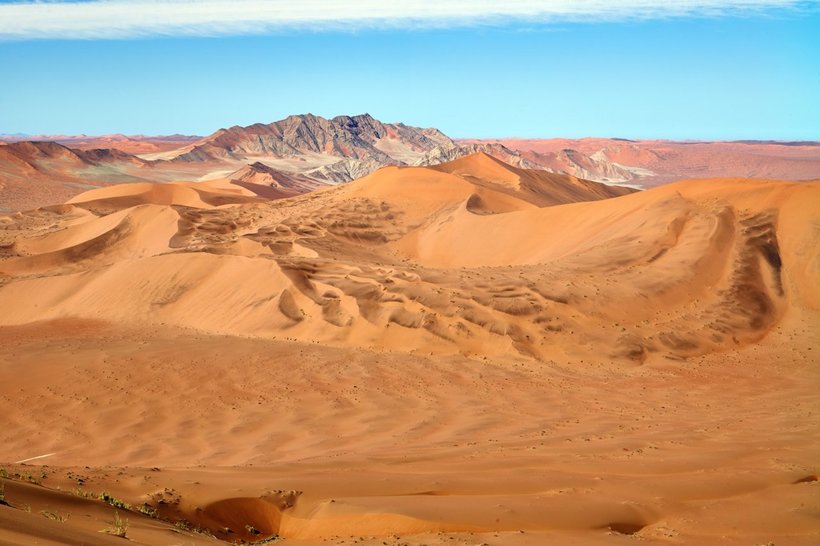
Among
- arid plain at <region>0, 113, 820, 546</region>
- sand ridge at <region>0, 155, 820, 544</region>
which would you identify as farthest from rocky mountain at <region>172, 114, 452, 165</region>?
sand ridge at <region>0, 155, 820, 544</region>

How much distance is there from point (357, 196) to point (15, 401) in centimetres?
2206

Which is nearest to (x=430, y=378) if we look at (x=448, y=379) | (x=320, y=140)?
(x=448, y=379)

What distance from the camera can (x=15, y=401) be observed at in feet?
37.3

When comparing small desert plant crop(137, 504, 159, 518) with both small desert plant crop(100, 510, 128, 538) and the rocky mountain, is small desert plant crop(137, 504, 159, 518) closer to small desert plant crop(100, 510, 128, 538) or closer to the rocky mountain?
small desert plant crop(100, 510, 128, 538)

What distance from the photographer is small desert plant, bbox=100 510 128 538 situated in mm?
4938

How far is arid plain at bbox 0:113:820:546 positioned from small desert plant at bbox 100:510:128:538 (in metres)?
0.10

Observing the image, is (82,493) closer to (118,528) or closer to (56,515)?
(56,515)

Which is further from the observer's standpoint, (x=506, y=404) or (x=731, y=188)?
(x=731, y=188)

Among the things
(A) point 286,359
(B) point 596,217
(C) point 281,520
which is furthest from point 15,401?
(B) point 596,217

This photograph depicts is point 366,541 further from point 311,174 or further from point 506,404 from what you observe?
point 311,174

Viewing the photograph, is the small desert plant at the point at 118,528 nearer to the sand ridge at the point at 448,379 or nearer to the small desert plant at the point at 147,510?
the sand ridge at the point at 448,379

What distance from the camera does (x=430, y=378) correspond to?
41.3 ft

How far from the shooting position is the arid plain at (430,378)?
6117 millimetres

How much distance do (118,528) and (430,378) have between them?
25.8ft
